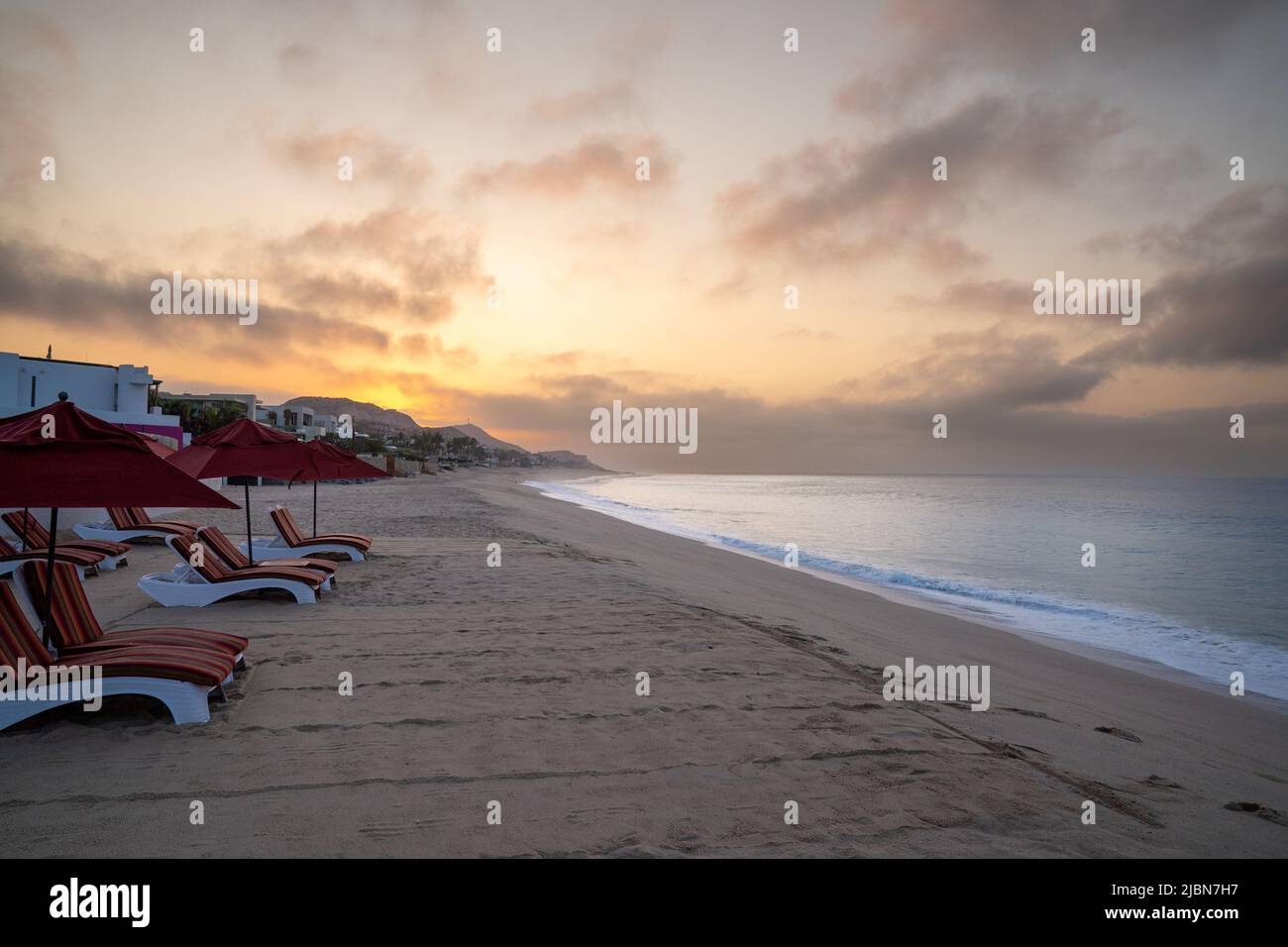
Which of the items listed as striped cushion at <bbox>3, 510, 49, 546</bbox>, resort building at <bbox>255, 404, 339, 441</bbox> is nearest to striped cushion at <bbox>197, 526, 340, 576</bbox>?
striped cushion at <bbox>3, 510, 49, 546</bbox>

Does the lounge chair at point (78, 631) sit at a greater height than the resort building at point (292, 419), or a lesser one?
lesser

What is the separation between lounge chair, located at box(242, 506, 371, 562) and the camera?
39.4 feet

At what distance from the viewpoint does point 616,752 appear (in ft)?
15.2

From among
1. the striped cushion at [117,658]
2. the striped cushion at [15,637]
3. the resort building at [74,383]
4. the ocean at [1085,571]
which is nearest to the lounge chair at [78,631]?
the striped cushion at [117,658]

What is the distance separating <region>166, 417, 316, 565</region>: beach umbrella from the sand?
1826mm

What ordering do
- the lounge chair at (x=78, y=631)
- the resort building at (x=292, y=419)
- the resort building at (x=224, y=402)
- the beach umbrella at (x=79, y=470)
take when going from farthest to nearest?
the resort building at (x=292, y=419) → the resort building at (x=224, y=402) → the lounge chair at (x=78, y=631) → the beach umbrella at (x=79, y=470)

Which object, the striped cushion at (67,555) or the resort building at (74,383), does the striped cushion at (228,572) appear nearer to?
the striped cushion at (67,555)

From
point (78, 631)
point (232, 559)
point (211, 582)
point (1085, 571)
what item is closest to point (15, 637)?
point (78, 631)

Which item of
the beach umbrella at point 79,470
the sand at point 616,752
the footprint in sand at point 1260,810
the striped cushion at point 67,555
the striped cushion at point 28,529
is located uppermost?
the beach umbrella at point 79,470

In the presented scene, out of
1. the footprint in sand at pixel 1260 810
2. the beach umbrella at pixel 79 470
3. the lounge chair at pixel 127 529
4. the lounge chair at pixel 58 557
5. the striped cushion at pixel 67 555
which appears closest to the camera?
the beach umbrella at pixel 79 470

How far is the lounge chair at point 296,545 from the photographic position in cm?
1201

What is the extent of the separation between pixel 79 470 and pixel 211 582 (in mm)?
5029

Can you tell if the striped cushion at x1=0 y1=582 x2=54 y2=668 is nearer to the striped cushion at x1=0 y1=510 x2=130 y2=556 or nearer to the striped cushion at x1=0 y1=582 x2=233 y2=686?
the striped cushion at x1=0 y1=582 x2=233 y2=686

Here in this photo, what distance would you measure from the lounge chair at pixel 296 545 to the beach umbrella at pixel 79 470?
7.86 metres
